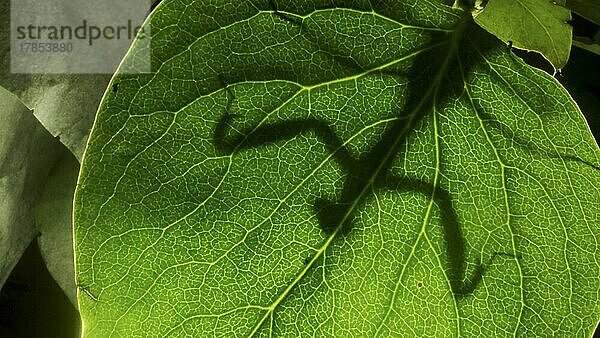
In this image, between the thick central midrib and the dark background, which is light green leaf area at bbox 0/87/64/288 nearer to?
the dark background

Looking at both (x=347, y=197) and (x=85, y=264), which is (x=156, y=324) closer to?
(x=85, y=264)

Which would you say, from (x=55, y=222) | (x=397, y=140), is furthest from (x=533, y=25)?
(x=55, y=222)

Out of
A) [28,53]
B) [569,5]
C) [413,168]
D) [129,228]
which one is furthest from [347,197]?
[28,53]

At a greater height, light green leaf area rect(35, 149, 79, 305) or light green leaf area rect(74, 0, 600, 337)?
light green leaf area rect(74, 0, 600, 337)

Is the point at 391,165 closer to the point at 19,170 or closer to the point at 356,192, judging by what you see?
the point at 356,192

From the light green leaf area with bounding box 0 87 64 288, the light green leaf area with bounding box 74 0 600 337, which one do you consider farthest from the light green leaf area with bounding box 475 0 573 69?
the light green leaf area with bounding box 0 87 64 288

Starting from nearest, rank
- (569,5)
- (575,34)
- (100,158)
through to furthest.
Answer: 1. (100,158)
2. (569,5)
3. (575,34)

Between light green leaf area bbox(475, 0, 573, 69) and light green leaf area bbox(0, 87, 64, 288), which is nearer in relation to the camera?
light green leaf area bbox(475, 0, 573, 69)

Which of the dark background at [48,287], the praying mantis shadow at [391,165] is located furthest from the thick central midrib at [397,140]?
the dark background at [48,287]
